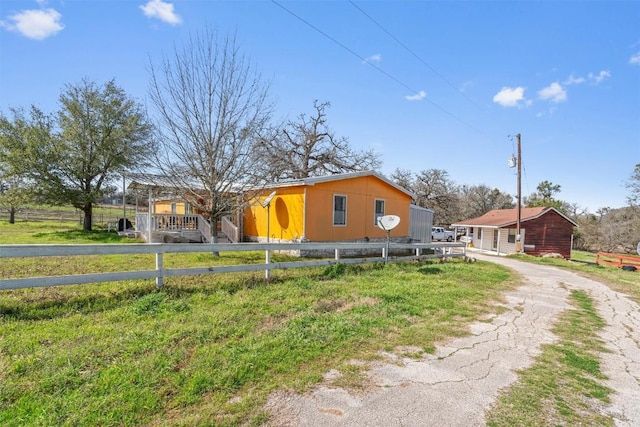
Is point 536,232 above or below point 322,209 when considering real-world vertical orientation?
below

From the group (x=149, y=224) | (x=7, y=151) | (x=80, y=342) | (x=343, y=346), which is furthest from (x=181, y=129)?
(x=7, y=151)

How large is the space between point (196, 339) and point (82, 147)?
65.4ft

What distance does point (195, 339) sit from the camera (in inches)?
150

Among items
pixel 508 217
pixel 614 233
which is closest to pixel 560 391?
pixel 508 217

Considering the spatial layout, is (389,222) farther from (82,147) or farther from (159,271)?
(82,147)

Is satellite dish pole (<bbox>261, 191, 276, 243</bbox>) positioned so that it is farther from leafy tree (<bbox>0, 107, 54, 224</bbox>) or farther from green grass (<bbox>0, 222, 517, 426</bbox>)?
leafy tree (<bbox>0, 107, 54, 224</bbox>)

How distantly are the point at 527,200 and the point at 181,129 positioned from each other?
5263cm

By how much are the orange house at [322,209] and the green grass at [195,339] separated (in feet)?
20.1

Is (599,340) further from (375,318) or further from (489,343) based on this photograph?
(375,318)

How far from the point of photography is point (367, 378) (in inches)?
126

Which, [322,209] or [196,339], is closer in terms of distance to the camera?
[196,339]

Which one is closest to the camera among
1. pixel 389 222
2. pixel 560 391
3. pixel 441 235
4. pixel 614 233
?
pixel 560 391

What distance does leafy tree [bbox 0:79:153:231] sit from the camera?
1802cm

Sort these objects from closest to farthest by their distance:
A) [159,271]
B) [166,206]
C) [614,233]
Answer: [159,271] < [166,206] < [614,233]
